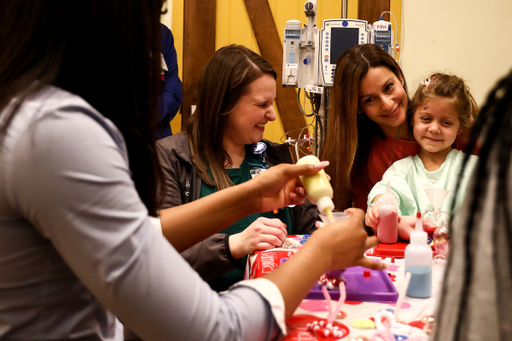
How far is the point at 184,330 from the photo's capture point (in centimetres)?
64

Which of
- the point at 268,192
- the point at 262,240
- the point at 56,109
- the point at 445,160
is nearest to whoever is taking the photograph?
the point at 56,109

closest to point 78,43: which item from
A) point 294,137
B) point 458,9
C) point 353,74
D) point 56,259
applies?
point 56,259

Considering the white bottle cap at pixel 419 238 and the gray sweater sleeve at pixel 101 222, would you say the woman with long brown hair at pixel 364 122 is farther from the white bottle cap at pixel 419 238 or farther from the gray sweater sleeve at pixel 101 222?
the gray sweater sleeve at pixel 101 222

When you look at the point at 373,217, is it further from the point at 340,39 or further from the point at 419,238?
the point at 340,39

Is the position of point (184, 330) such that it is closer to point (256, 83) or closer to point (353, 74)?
point (256, 83)

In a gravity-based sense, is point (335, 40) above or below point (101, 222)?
above

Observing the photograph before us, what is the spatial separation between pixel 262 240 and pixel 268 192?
0.30 meters

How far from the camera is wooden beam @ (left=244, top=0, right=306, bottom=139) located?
392cm

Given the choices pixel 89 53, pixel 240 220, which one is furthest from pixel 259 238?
pixel 89 53

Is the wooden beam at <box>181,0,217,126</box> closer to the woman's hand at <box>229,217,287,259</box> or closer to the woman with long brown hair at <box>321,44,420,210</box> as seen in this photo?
the woman with long brown hair at <box>321,44,420,210</box>

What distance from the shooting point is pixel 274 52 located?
400 centimetres

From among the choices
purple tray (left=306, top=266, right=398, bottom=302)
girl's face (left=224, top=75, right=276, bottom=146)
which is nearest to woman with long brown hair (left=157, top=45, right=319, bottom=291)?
girl's face (left=224, top=75, right=276, bottom=146)

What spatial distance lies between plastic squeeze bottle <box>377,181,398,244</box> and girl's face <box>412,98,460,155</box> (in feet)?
2.20

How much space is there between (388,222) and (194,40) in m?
2.90
